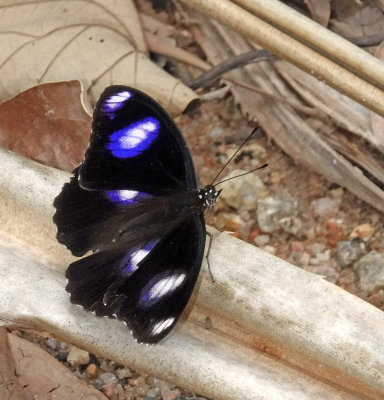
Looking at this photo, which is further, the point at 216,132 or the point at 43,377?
the point at 216,132

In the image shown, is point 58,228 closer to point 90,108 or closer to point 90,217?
point 90,217

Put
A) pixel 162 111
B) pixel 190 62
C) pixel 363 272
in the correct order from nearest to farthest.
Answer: pixel 162 111, pixel 363 272, pixel 190 62

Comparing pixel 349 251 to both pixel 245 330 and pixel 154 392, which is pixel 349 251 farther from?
pixel 154 392

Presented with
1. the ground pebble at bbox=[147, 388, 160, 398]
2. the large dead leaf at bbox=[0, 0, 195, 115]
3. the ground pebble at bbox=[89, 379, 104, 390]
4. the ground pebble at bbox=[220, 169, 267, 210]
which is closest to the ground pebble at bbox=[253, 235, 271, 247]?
the ground pebble at bbox=[220, 169, 267, 210]

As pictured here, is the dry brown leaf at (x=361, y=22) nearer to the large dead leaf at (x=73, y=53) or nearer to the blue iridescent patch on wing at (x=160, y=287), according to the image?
the large dead leaf at (x=73, y=53)

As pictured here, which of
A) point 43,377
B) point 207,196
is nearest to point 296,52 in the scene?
point 207,196

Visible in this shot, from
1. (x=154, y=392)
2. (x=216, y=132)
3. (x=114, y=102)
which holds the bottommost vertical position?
(x=154, y=392)

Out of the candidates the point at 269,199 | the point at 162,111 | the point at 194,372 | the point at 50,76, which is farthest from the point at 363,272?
the point at 50,76
